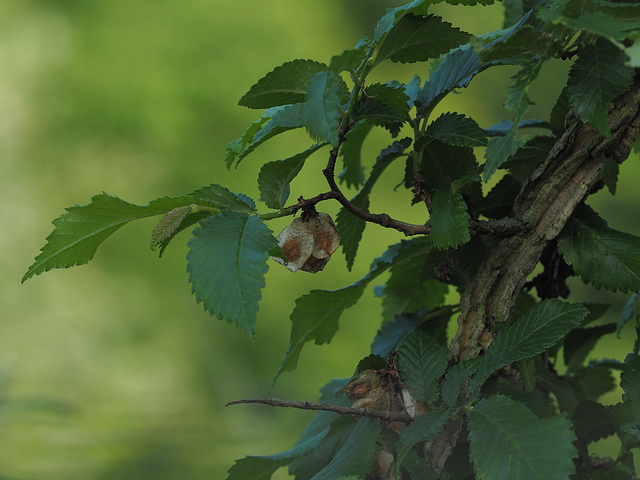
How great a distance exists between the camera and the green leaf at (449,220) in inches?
9.5

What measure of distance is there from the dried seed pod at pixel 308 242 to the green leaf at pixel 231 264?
2 centimetres

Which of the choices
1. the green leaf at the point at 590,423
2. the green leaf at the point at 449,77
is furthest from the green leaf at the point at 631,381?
the green leaf at the point at 449,77

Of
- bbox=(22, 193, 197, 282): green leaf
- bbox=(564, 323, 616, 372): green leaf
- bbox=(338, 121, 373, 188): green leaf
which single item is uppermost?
bbox=(338, 121, 373, 188): green leaf

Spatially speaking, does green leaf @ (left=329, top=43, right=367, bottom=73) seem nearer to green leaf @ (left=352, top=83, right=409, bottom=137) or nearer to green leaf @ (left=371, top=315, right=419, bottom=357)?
green leaf @ (left=352, top=83, right=409, bottom=137)

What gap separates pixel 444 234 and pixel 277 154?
1.89ft

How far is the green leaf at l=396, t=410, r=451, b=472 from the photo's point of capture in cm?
23

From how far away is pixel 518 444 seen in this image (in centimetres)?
21

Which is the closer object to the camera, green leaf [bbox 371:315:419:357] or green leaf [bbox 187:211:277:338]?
green leaf [bbox 187:211:277:338]

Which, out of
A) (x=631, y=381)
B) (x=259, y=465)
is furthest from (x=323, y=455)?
(x=631, y=381)

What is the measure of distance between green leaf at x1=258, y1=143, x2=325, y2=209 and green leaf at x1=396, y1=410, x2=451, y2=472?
0.09 meters

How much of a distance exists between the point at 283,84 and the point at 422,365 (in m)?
0.12

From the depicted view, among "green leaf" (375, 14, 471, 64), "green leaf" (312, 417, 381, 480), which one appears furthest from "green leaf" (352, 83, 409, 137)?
"green leaf" (312, 417, 381, 480)

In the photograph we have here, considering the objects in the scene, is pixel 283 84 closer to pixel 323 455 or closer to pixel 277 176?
pixel 277 176

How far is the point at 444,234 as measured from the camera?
0.81 ft
